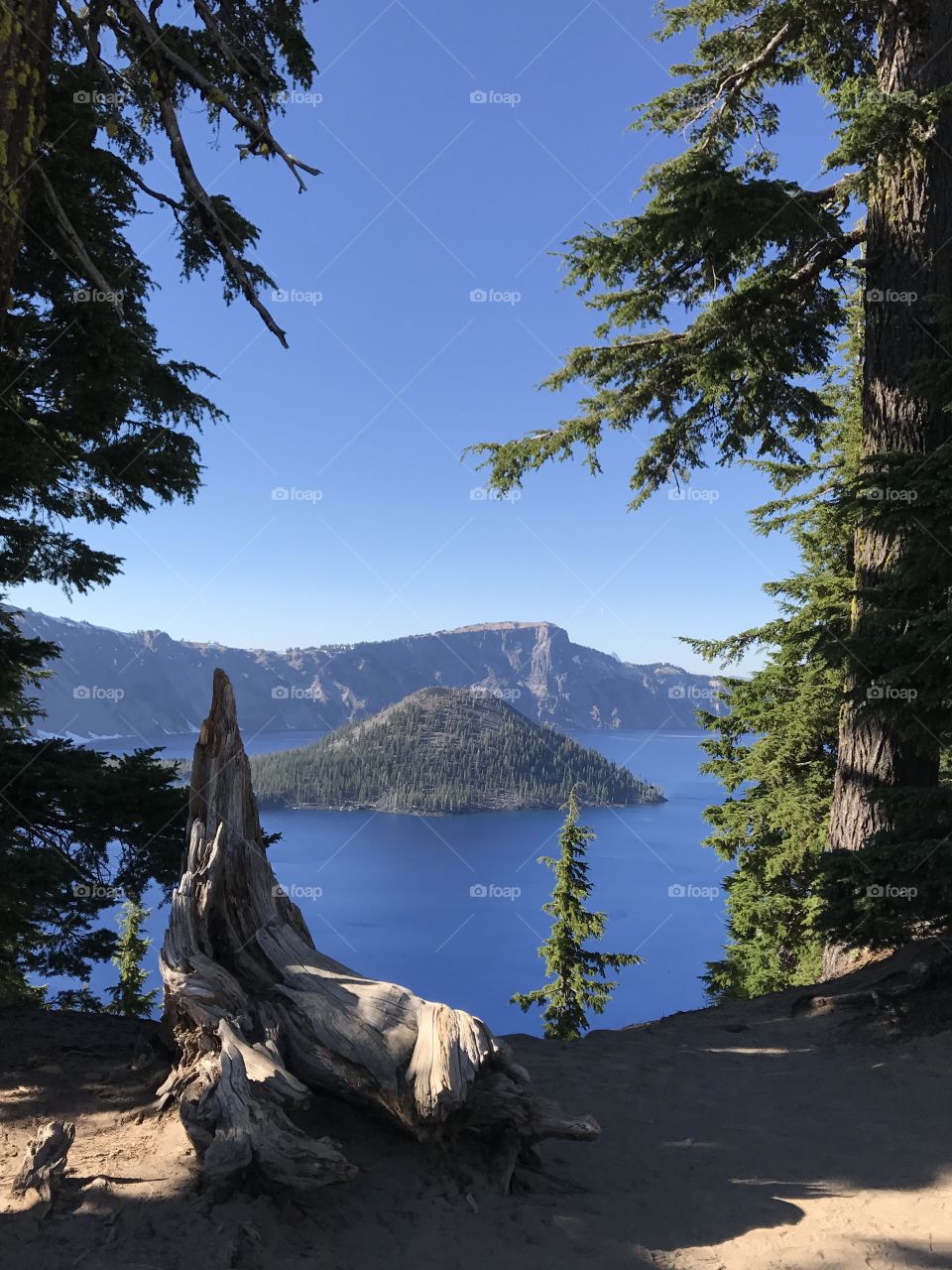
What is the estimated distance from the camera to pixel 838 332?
9.77 metres

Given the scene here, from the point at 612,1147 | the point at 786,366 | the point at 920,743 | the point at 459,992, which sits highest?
the point at 786,366

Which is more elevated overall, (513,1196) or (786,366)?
(786,366)

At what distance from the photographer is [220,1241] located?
303 centimetres

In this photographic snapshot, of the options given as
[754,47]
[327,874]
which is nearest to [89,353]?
[754,47]

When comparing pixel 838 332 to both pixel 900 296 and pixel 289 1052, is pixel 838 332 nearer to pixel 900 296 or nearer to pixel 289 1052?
pixel 900 296

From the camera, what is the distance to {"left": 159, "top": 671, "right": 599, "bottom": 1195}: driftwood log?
3367mm

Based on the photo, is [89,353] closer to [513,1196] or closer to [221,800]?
[221,800]

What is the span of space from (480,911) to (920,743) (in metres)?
110

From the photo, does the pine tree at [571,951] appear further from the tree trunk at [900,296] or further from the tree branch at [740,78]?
the tree branch at [740,78]

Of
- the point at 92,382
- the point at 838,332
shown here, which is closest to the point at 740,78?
the point at 838,332

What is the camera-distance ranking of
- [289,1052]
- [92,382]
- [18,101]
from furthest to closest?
[92,382]
[289,1052]
[18,101]

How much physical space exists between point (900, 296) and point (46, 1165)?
1030 cm

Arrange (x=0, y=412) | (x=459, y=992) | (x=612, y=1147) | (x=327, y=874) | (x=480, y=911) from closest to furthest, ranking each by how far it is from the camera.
A: 1. (x=612, y=1147)
2. (x=0, y=412)
3. (x=459, y=992)
4. (x=480, y=911)
5. (x=327, y=874)

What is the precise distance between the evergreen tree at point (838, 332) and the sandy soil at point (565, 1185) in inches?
96.4
